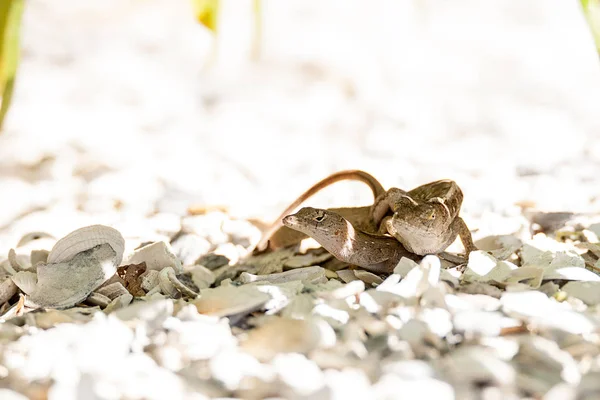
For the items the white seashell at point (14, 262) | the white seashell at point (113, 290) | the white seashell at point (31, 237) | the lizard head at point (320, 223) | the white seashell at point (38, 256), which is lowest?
the white seashell at point (31, 237)

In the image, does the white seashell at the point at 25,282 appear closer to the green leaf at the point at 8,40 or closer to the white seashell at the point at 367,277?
the green leaf at the point at 8,40

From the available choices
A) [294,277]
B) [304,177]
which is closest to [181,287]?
[294,277]

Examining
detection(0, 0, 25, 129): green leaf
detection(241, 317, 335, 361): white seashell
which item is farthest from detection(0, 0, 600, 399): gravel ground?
detection(0, 0, 25, 129): green leaf

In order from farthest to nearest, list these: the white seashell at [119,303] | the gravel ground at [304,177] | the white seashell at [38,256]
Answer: the white seashell at [38,256]
the white seashell at [119,303]
the gravel ground at [304,177]

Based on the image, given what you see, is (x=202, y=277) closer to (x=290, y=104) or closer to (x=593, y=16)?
(x=593, y=16)

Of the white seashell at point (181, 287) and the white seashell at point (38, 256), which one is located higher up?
the white seashell at point (181, 287)

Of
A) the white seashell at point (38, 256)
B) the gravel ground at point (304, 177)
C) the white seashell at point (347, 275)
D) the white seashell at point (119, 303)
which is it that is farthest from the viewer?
the white seashell at point (38, 256)

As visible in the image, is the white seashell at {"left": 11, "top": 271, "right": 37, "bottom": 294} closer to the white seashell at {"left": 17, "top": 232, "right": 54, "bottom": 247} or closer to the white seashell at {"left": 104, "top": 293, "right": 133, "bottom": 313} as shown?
the white seashell at {"left": 104, "top": 293, "right": 133, "bottom": 313}

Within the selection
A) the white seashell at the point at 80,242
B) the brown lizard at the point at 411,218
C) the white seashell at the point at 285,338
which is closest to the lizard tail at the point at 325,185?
the brown lizard at the point at 411,218
